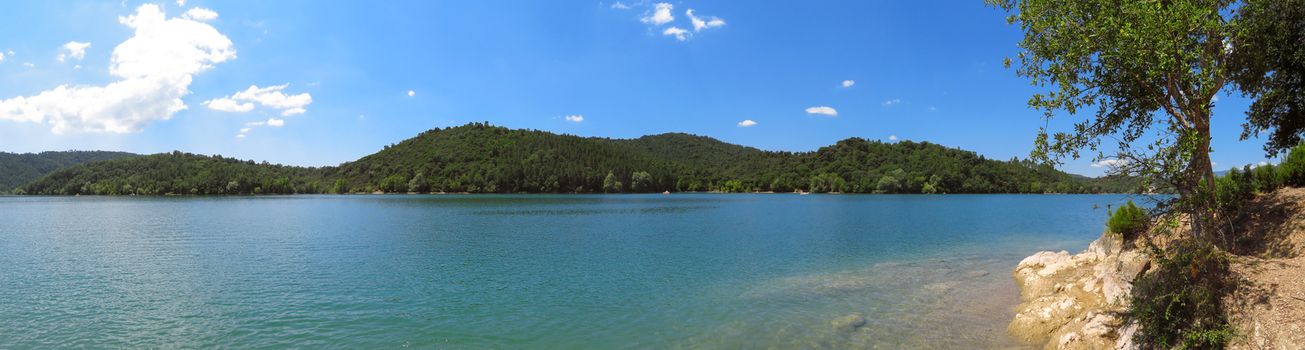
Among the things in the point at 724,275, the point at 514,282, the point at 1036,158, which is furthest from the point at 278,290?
the point at 1036,158

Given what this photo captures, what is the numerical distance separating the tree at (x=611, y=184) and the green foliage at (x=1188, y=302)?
18434 cm

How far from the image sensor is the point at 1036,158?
11.4 metres

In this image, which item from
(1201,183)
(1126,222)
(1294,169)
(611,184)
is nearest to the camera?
(1201,183)

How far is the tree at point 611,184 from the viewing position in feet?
633

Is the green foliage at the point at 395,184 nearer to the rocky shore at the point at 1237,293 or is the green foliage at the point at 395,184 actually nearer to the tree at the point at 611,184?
the tree at the point at 611,184

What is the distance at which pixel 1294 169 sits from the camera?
13883 millimetres

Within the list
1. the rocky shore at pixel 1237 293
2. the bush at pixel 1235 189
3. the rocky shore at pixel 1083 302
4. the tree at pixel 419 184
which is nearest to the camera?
the rocky shore at pixel 1237 293

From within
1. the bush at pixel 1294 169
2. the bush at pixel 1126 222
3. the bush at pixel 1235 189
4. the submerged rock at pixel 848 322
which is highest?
the bush at pixel 1294 169

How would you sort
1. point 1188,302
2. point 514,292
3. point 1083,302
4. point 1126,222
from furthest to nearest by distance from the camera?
point 514,292 → point 1126,222 → point 1083,302 → point 1188,302

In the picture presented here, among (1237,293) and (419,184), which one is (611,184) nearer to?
(419,184)

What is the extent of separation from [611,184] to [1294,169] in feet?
598

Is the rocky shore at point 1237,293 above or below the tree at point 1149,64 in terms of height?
below

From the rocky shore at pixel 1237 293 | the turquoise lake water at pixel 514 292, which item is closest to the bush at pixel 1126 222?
the rocky shore at pixel 1237 293

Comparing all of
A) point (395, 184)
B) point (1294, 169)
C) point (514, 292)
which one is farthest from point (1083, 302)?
point (395, 184)
